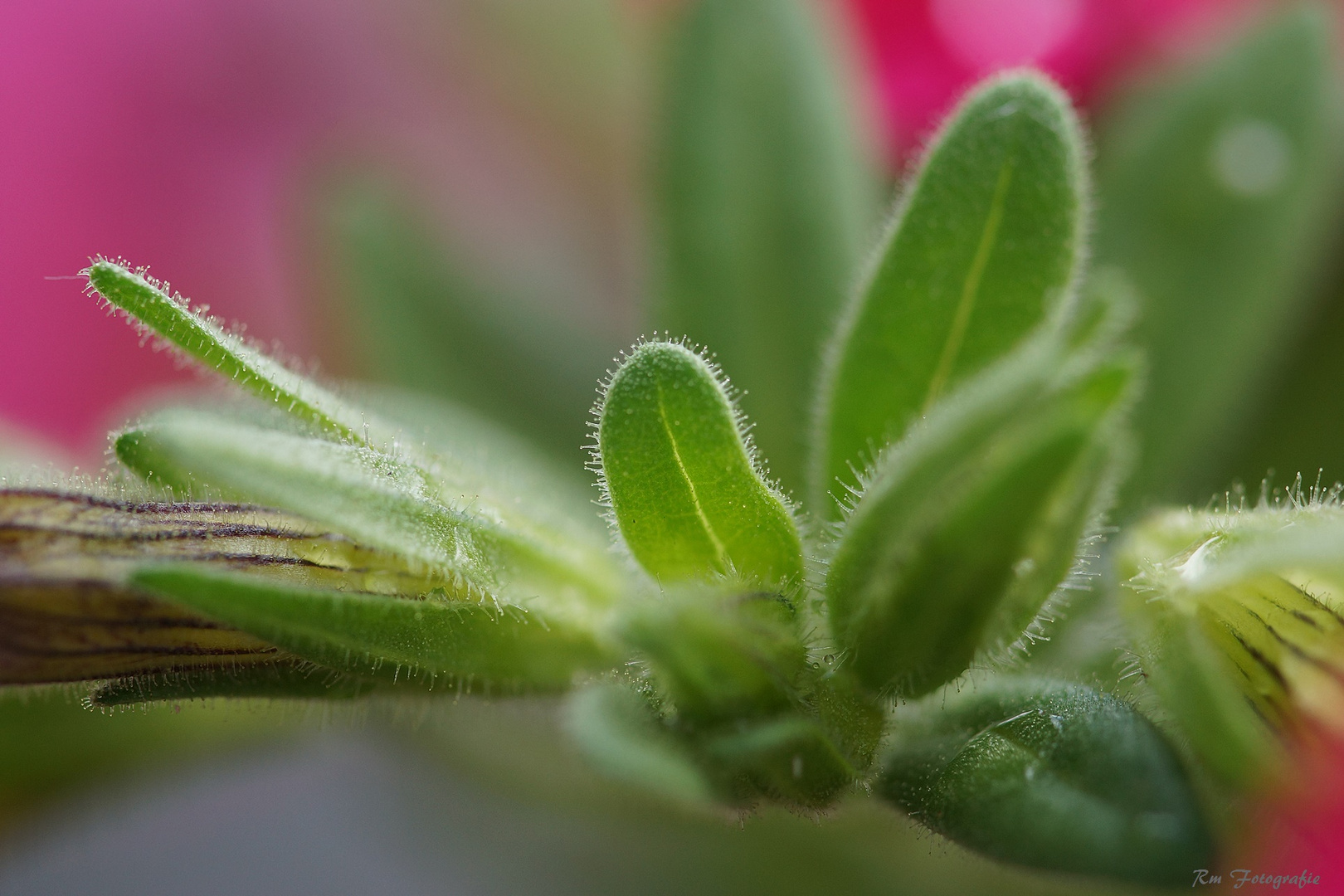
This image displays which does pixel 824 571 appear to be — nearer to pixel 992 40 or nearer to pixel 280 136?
pixel 992 40

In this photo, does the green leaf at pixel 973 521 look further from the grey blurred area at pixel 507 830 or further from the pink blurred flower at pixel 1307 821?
the grey blurred area at pixel 507 830

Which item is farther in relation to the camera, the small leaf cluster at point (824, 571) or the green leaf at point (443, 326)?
the green leaf at point (443, 326)

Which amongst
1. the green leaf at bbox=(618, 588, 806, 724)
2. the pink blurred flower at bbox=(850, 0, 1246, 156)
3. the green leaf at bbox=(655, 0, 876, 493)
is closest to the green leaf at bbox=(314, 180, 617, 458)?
the green leaf at bbox=(655, 0, 876, 493)

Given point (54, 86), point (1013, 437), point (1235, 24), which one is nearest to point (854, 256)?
point (1235, 24)

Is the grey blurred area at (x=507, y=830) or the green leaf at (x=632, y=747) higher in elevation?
the grey blurred area at (x=507, y=830)

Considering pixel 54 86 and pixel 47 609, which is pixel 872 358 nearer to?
pixel 47 609

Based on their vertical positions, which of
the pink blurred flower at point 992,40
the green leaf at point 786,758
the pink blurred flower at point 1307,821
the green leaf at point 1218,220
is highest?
the pink blurred flower at point 992,40

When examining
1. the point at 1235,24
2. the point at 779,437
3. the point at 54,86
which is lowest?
the point at 779,437

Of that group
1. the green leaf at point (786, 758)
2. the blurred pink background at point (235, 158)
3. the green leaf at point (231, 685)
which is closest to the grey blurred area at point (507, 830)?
the green leaf at point (231, 685)
